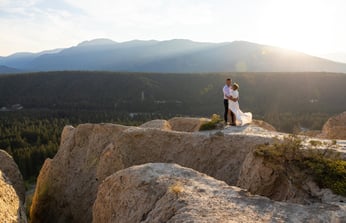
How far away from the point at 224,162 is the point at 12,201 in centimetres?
689

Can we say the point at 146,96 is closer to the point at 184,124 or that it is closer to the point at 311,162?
the point at 184,124

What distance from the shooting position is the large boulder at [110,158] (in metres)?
14.2

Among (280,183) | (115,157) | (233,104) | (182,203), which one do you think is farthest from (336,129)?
(182,203)

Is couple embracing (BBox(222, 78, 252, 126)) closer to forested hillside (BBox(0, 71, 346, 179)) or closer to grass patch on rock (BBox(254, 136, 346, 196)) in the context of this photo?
grass patch on rock (BBox(254, 136, 346, 196))

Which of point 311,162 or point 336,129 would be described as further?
point 336,129

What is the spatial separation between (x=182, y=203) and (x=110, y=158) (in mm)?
7436

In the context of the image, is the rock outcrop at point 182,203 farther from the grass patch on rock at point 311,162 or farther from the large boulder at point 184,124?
the large boulder at point 184,124

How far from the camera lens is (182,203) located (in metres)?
7.41

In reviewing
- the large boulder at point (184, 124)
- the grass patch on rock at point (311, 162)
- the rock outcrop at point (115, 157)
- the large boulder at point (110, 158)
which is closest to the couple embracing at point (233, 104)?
the rock outcrop at point (115, 157)

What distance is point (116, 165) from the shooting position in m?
14.3

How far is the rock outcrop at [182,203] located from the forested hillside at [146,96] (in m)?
52.7

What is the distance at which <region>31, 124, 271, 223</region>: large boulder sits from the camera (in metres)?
14.2

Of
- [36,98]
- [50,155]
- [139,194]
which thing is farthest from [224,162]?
[36,98]

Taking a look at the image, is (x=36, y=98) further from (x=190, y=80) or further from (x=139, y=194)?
(x=139, y=194)
